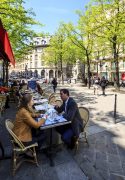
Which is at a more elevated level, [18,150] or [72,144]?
[18,150]

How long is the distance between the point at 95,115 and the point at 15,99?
559cm

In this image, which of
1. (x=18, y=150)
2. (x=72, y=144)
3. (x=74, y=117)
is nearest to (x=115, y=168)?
(x=72, y=144)

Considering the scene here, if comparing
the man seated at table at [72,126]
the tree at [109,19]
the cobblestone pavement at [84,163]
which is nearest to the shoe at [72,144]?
the man seated at table at [72,126]

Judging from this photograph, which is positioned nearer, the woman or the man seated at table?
the woman

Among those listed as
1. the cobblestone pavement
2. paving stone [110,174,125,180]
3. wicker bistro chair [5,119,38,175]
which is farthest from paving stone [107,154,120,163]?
wicker bistro chair [5,119,38,175]

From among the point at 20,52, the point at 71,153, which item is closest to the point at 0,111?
the point at 71,153

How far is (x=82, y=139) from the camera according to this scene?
672cm

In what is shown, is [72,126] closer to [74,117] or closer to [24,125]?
[74,117]

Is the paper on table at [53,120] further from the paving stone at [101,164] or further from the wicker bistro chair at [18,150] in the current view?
the paving stone at [101,164]

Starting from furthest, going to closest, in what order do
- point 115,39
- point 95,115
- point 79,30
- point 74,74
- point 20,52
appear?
point 74,74 → point 79,30 → point 115,39 → point 20,52 → point 95,115

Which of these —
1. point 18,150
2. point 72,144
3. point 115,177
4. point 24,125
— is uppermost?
point 24,125

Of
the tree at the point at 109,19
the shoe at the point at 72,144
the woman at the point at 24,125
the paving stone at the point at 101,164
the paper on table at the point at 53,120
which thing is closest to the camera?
A: the woman at the point at 24,125

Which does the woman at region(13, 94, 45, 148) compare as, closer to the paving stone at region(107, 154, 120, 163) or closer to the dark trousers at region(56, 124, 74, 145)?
the dark trousers at region(56, 124, 74, 145)

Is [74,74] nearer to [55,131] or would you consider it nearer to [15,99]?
[15,99]
